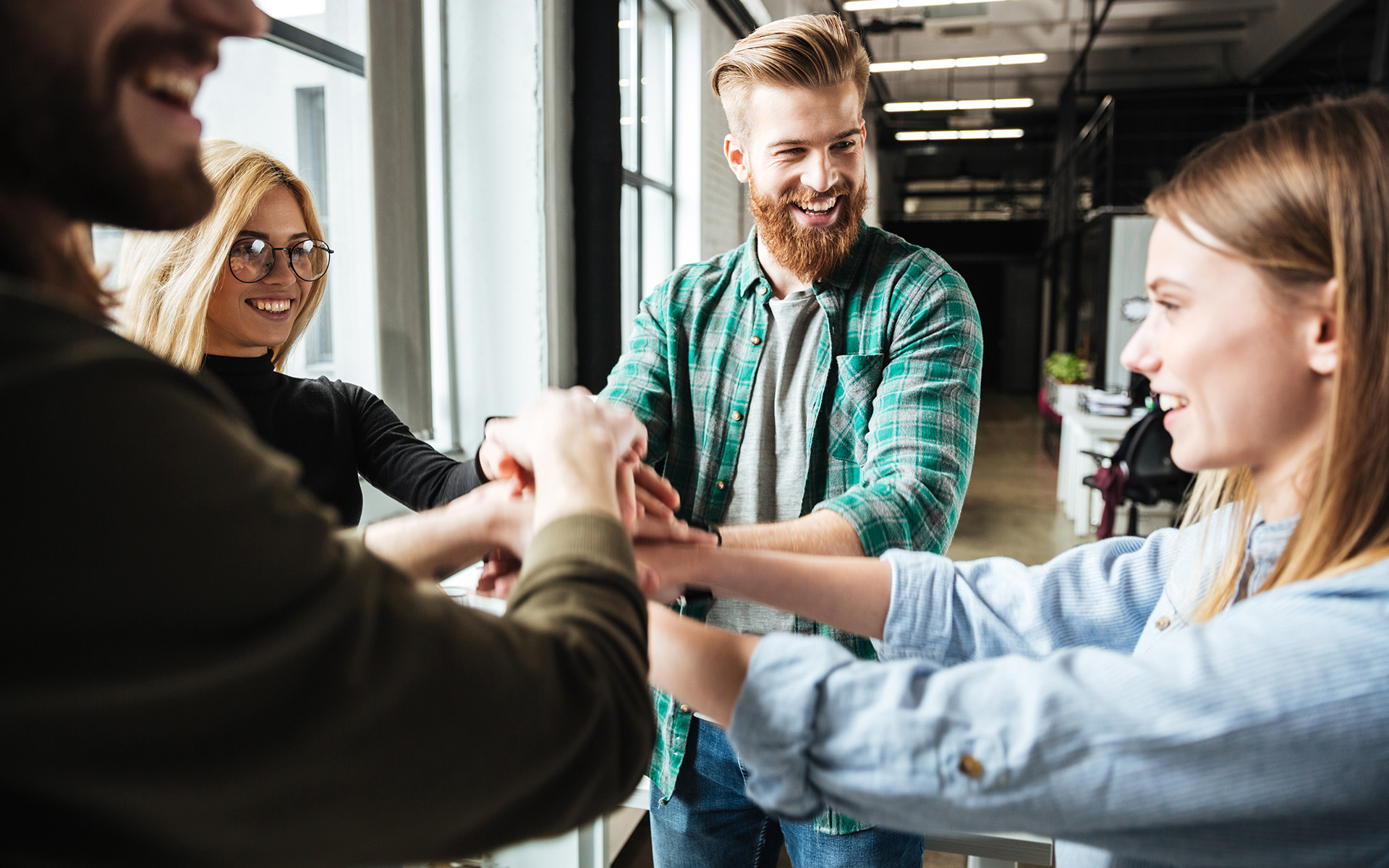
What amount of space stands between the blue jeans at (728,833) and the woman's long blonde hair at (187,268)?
1.07m

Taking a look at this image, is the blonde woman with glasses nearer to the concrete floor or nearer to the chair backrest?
the concrete floor

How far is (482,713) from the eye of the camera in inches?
20.0

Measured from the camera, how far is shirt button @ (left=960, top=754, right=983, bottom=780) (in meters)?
0.71

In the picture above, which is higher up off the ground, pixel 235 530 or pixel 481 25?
pixel 481 25

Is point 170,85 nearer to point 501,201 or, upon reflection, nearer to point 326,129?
point 326,129

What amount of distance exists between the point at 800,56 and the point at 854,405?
1.88 feet

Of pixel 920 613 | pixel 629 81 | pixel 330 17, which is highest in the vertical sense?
pixel 629 81

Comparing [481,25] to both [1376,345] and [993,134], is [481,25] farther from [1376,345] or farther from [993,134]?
[993,134]

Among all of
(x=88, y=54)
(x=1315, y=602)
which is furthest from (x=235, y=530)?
(x=1315, y=602)

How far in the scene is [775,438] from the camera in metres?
1.52

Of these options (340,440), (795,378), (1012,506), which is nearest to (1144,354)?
(795,378)

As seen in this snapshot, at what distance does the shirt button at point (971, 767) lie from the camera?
71cm

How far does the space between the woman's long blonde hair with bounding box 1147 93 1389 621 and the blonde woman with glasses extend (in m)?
1.25

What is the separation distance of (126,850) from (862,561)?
32.7 inches
